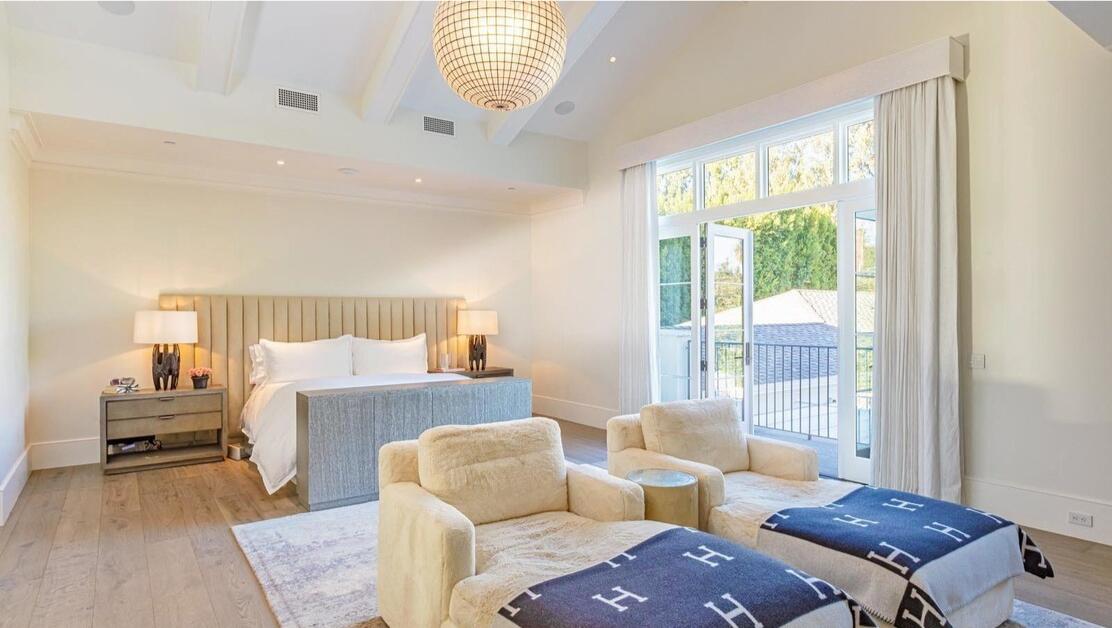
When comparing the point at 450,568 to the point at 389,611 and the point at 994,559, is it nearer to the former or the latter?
the point at 389,611

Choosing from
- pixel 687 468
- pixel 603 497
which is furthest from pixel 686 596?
pixel 687 468

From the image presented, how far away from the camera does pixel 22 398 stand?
4691mm

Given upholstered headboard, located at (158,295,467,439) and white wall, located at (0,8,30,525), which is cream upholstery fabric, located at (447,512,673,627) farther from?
upholstered headboard, located at (158,295,467,439)

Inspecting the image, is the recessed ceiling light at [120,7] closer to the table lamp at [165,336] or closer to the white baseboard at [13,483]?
the table lamp at [165,336]

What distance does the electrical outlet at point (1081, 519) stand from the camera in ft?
11.2

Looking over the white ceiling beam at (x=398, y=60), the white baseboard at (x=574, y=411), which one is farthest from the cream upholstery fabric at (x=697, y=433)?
the white baseboard at (x=574, y=411)

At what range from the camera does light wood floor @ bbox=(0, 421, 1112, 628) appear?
263 cm

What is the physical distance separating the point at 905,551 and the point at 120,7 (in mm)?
5466

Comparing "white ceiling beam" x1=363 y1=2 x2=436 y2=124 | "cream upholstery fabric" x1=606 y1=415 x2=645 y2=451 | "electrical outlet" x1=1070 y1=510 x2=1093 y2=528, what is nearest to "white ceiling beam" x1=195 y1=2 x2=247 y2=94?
"white ceiling beam" x1=363 y1=2 x2=436 y2=124

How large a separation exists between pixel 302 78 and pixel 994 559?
18.1 ft

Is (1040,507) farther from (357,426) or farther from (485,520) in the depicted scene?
(357,426)

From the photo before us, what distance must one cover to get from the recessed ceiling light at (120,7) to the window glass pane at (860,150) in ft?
17.0

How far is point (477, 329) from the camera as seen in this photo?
6.96 metres

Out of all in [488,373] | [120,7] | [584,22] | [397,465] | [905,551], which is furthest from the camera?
[488,373]
